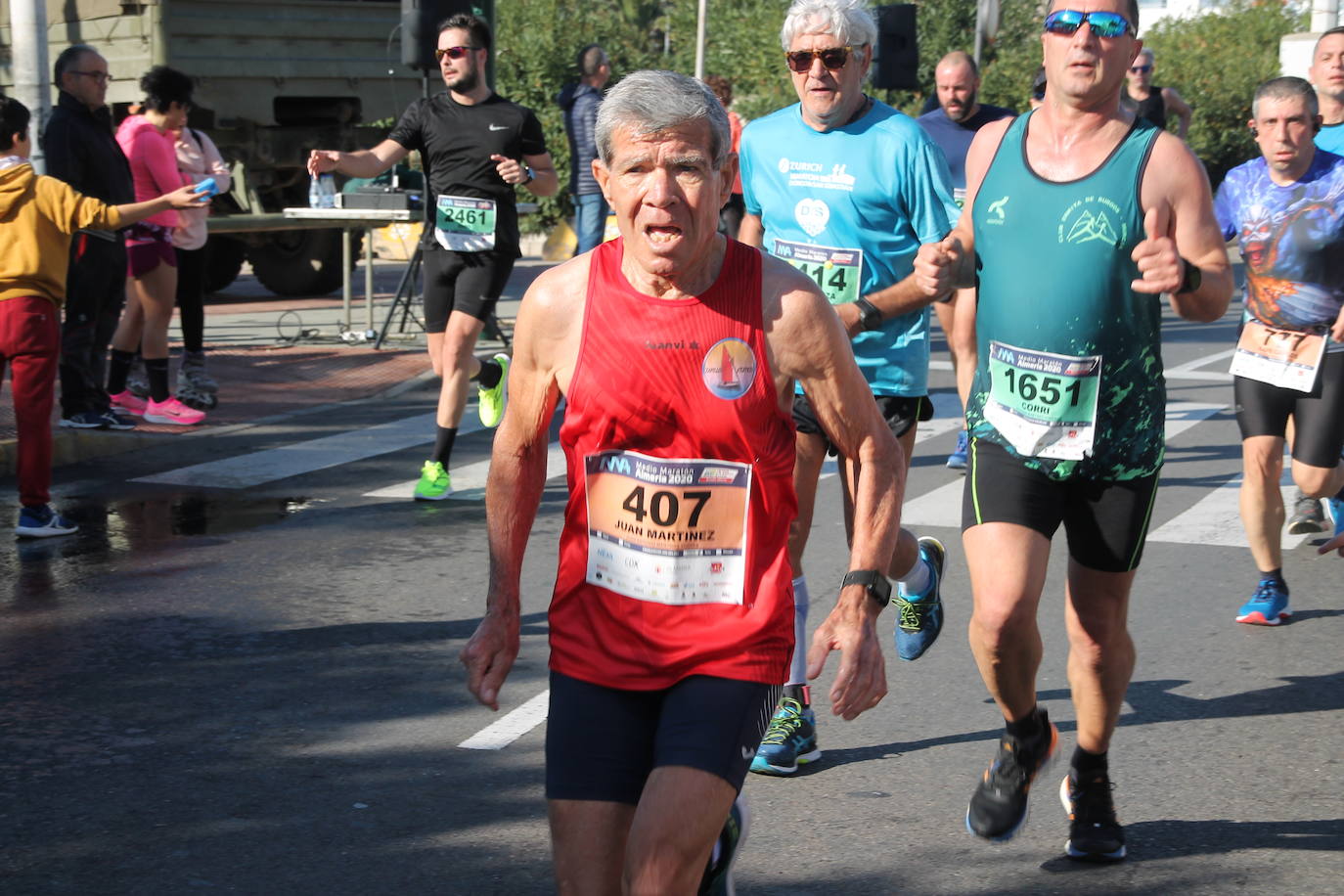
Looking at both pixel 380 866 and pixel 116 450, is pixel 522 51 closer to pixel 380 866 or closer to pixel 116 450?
pixel 116 450

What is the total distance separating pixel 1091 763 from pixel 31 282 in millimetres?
5118

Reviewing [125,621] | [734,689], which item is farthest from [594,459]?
[125,621]

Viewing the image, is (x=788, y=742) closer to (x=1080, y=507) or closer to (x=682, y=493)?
(x=1080, y=507)

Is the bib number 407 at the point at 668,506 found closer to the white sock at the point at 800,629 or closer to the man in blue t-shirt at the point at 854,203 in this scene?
the white sock at the point at 800,629

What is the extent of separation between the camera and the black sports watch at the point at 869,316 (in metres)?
4.46

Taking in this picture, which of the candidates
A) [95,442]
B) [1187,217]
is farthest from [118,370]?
[1187,217]

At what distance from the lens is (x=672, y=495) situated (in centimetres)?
305

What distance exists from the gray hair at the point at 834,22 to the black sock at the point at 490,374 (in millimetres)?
3952

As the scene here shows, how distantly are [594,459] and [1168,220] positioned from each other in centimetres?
154

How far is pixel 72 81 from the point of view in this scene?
9562 mm

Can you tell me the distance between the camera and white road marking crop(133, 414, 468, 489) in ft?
29.9

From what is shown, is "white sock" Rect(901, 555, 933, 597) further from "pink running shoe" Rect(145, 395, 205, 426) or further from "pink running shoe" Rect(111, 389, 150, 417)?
"pink running shoe" Rect(111, 389, 150, 417)

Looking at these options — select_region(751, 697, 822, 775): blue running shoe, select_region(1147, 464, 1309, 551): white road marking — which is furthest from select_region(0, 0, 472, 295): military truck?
select_region(751, 697, 822, 775): blue running shoe

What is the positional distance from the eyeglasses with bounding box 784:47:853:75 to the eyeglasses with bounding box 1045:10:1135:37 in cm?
117
